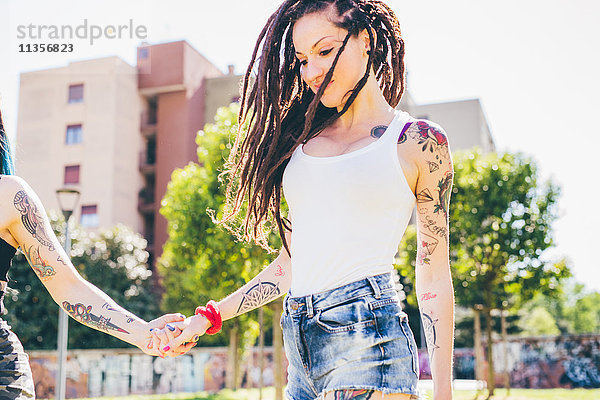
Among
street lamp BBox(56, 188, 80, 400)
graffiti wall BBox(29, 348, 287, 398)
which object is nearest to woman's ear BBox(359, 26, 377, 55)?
street lamp BBox(56, 188, 80, 400)

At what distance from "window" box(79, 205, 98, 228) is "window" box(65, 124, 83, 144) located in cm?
428

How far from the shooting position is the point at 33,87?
1608 inches

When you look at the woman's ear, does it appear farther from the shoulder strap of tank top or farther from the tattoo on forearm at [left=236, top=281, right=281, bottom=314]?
the tattoo on forearm at [left=236, top=281, right=281, bottom=314]

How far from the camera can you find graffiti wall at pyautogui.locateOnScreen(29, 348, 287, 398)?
78.9ft

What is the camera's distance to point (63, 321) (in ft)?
39.1

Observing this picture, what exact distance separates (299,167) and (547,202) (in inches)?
738

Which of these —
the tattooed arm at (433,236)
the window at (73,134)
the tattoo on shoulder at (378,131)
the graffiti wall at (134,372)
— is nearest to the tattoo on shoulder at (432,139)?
the tattooed arm at (433,236)

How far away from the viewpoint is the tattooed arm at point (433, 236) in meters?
2.23

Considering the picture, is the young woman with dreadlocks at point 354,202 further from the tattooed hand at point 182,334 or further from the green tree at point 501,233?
the green tree at point 501,233

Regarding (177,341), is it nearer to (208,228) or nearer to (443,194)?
(443,194)

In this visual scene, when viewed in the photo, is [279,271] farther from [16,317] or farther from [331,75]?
[16,317]

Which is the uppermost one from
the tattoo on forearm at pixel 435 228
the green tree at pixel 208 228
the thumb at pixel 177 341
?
the green tree at pixel 208 228

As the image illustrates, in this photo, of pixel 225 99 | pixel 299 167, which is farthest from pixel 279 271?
pixel 225 99

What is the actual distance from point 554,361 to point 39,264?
33000 mm
